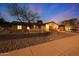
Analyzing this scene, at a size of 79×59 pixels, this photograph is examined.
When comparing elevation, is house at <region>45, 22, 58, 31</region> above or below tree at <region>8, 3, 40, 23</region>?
below

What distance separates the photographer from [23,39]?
2521mm

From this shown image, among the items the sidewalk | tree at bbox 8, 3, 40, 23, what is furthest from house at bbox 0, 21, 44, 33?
the sidewalk

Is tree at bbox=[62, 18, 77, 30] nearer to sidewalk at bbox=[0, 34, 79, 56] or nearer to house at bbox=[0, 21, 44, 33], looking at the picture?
sidewalk at bbox=[0, 34, 79, 56]

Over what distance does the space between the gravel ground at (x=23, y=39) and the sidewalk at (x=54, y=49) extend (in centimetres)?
6

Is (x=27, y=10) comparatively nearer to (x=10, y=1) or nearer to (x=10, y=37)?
(x=10, y=1)

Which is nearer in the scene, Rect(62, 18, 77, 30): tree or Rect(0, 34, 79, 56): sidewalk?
Rect(0, 34, 79, 56): sidewalk

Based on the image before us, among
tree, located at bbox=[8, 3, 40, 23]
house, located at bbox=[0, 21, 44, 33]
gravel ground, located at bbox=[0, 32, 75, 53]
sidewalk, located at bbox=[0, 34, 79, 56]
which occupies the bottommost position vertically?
sidewalk, located at bbox=[0, 34, 79, 56]

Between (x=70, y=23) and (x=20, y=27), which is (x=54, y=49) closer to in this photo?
(x=70, y=23)

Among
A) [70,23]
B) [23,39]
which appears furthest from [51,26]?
[23,39]

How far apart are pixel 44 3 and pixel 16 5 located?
0.37 m

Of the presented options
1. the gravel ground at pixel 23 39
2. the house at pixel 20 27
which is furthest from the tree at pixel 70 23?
the house at pixel 20 27

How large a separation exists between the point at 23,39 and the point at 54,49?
1.44 ft

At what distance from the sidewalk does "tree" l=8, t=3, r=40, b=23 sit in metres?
0.38

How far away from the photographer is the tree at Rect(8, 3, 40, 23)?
2.47 meters
